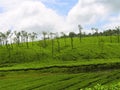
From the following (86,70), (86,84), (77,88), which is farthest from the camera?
(86,70)

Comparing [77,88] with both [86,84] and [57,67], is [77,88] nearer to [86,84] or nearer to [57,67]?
[86,84]

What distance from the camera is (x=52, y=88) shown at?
78500 mm

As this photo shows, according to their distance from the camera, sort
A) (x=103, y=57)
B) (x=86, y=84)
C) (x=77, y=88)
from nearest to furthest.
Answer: (x=77, y=88)
(x=86, y=84)
(x=103, y=57)

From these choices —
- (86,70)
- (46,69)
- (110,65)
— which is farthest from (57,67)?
(110,65)

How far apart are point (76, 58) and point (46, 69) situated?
60.1m

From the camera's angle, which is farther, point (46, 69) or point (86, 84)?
point (46, 69)

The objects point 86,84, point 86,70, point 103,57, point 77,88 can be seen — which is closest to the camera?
point 77,88

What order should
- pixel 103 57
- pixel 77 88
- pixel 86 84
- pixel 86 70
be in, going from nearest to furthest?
pixel 77 88
pixel 86 84
pixel 86 70
pixel 103 57

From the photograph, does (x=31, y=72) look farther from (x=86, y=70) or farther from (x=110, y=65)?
(x=110, y=65)

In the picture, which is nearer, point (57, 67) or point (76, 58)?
point (57, 67)

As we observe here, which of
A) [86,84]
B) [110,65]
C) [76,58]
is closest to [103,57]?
[76,58]

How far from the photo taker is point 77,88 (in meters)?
77.8

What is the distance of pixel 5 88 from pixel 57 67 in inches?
2396

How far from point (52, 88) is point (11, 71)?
68.0 m
